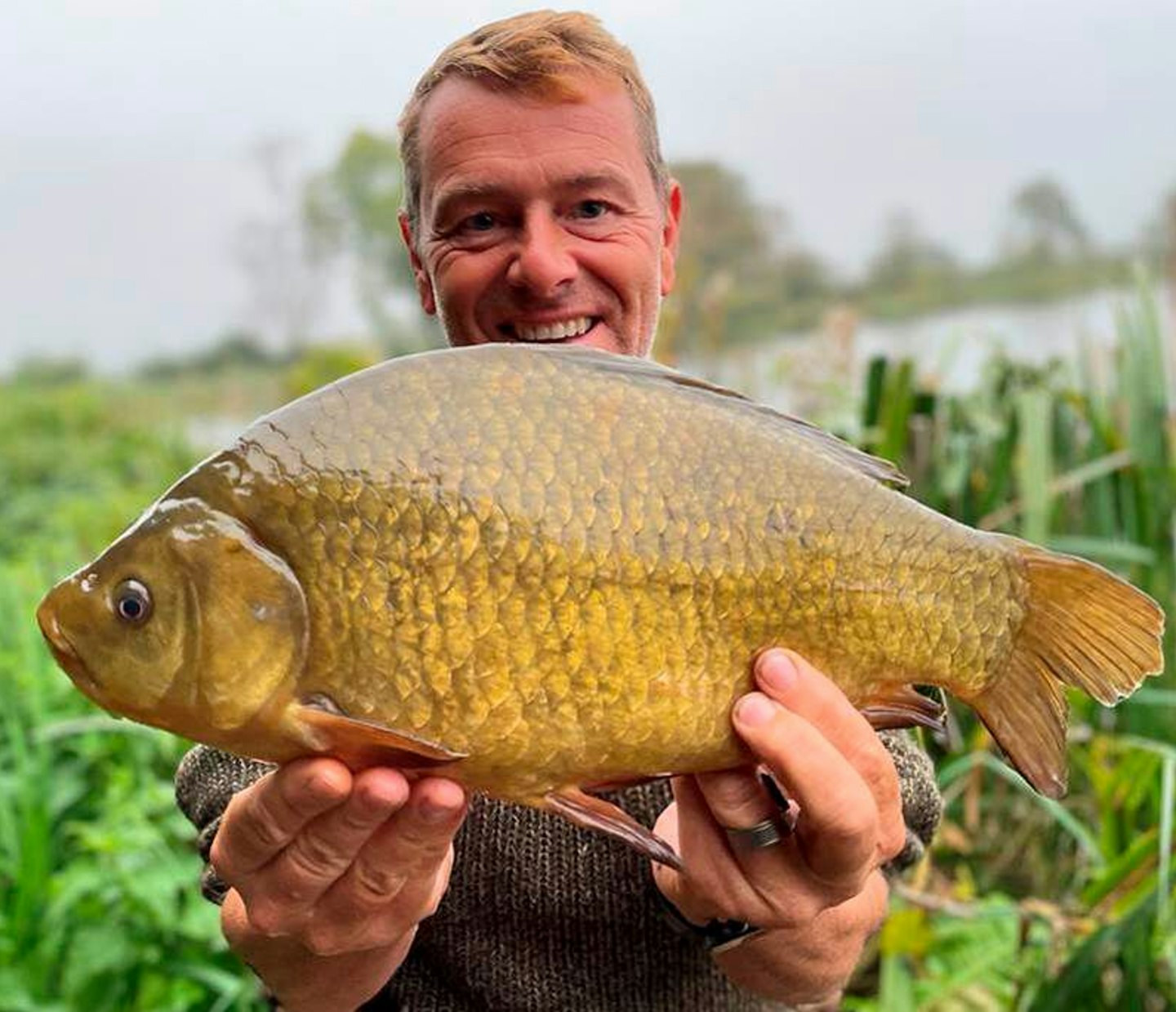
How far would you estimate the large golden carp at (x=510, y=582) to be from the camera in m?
1.00

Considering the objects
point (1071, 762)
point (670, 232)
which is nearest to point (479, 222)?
point (670, 232)

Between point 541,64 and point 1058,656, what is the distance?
756 millimetres

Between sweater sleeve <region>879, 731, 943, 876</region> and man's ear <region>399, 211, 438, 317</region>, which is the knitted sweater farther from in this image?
man's ear <region>399, 211, 438, 317</region>

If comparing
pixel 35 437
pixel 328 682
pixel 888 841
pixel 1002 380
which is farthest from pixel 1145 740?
pixel 35 437

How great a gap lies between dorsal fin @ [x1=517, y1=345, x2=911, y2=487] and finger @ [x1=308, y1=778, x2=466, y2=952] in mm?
314

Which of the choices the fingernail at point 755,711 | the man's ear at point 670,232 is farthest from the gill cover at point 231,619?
the man's ear at point 670,232

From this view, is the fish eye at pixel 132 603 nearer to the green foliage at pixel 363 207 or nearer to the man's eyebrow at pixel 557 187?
the man's eyebrow at pixel 557 187

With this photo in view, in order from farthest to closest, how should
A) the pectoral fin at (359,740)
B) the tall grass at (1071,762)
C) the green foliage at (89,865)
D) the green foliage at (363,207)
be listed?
the green foliage at (363,207)
the green foliage at (89,865)
the tall grass at (1071,762)
the pectoral fin at (359,740)

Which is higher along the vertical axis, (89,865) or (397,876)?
(397,876)

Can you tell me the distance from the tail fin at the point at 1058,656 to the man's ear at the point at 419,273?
79 cm

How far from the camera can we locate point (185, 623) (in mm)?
1018

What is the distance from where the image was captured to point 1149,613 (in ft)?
3.80

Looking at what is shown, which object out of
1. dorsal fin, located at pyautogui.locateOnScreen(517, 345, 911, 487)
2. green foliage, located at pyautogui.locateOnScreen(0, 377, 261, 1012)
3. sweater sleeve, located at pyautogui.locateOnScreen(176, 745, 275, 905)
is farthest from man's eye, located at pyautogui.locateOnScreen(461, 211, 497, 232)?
green foliage, located at pyautogui.locateOnScreen(0, 377, 261, 1012)

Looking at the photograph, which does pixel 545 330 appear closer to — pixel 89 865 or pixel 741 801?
pixel 741 801
